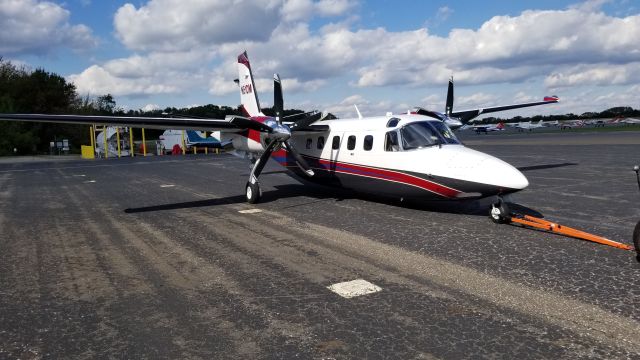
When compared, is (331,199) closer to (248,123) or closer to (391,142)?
(391,142)

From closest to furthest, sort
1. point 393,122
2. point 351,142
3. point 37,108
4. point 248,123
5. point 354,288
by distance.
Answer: point 354,288
point 393,122
point 351,142
point 248,123
point 37,108

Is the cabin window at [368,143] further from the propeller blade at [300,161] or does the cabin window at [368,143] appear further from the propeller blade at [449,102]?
the propeller blade at [449,102]

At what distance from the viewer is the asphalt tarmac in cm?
469

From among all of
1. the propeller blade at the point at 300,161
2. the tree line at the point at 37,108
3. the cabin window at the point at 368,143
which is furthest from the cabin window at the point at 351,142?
the tree line at the point at 37,108

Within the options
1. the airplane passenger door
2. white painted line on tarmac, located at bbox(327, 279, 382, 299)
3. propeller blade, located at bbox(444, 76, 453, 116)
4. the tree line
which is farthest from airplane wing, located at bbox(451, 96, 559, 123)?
the tree line

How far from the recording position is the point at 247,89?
57.7ft

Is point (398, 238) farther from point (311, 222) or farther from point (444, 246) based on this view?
point (311, 222)

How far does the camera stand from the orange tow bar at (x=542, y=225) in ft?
26.0

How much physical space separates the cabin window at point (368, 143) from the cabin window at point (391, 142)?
0.62 m

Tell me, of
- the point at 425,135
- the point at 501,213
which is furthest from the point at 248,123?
the point at 501,213

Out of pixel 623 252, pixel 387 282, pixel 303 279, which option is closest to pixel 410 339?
pixel 387 282

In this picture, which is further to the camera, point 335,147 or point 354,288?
point 335,147

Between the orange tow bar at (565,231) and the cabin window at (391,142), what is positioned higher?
the cabin window at (391,142)

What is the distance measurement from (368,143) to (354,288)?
24.2ft
